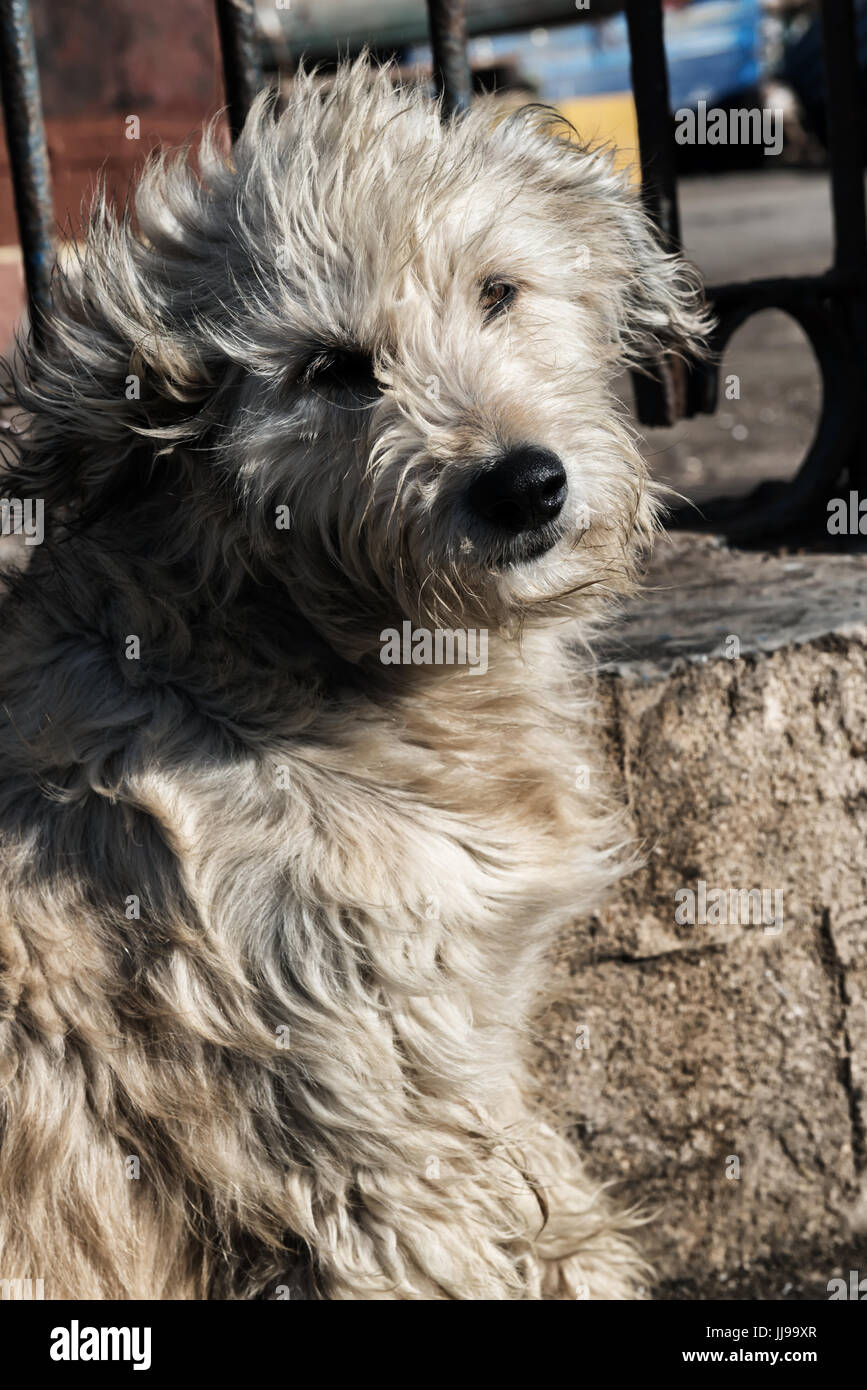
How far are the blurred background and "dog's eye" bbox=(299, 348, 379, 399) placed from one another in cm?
63

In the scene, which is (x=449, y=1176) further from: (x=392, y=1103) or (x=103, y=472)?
(x=103, y=472)

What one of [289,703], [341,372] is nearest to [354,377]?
[341,372]

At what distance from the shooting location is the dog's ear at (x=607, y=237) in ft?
8.89

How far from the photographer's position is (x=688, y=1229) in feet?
10.0

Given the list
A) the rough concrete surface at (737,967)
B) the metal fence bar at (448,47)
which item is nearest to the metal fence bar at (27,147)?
the metal fence bar at (448,47)

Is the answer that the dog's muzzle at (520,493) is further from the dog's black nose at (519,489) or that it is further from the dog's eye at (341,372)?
the dog's eye at (341,372)

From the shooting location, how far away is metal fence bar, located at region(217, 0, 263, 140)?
3.09 meters

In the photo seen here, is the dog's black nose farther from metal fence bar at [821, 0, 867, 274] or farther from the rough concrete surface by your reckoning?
metal fence bar at [821, 0, 867, 274]

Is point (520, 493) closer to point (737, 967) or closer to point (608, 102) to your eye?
point (737, 967)

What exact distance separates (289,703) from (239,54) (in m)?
1.60

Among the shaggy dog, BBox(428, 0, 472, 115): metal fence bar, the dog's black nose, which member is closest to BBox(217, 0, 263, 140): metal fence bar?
BBox(428, 0, 472, 115): metal fence bar

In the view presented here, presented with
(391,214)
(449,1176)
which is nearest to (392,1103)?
(449,1176)

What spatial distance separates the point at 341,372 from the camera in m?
2.37

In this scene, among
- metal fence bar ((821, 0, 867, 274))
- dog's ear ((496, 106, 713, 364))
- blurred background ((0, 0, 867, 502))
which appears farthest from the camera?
blurred background ((0, 0, 867, 502))
